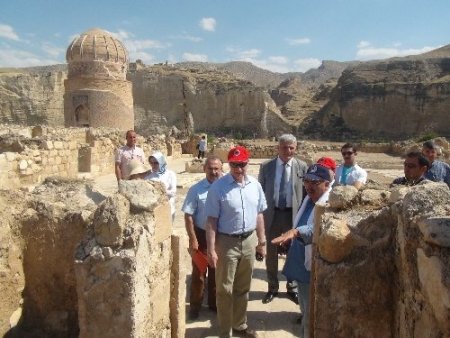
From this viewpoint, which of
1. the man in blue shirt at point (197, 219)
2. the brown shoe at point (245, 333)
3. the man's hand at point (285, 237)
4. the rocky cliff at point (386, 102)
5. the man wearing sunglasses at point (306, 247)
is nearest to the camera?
the man's hand at point (285, 237)

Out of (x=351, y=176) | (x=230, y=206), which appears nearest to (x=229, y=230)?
(x=230, y=206)

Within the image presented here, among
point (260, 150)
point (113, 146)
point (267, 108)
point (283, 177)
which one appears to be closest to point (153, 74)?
point (267, 108)

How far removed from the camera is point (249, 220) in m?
3.45

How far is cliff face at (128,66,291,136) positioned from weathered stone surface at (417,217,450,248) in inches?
1819

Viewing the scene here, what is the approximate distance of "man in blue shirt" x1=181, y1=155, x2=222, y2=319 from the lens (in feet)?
12.6

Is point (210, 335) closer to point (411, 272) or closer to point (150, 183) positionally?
point (150, 183)

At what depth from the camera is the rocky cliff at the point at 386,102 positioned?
40969mm

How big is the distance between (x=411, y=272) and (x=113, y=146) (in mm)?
13709

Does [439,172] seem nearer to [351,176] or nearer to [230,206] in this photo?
[351,176]

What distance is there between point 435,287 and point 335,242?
0.68 m

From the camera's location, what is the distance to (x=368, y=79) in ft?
147

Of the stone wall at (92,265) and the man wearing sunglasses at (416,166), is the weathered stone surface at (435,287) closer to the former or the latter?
the stone wall at (92,265)

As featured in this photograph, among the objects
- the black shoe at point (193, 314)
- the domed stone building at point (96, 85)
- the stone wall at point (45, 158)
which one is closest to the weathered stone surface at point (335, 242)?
the black shoe at point (193, 314)

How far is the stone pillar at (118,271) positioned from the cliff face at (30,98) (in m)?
50.4
